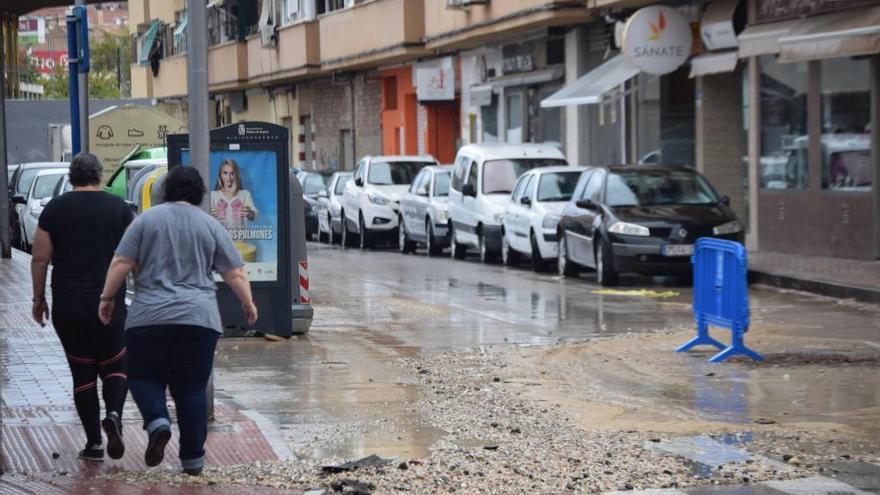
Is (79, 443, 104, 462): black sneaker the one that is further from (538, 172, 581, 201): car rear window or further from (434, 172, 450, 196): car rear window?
(434, 172, 450, 196): car rear window

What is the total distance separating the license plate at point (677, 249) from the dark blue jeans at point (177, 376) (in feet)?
42.7

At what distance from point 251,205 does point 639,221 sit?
754cm

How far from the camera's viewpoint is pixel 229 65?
180 ft

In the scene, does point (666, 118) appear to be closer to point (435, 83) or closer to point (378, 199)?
point (378, 199)

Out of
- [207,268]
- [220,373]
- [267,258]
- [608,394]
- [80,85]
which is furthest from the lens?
[80,85]

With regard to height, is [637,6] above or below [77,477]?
above

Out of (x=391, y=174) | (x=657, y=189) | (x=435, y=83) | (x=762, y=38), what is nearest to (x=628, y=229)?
(x=657, y=189)

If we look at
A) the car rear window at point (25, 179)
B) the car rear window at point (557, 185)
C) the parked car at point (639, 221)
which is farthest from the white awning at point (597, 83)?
the car rear window at point (25, 179)

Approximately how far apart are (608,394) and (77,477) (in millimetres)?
4380

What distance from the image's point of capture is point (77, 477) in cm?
852

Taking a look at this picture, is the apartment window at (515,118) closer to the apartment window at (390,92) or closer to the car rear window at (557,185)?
the apartment window at (390,92)

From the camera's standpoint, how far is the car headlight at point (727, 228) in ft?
69.1

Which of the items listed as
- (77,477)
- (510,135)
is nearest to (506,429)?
(77,477)

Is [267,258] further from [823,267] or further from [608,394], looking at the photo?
[823,267]
